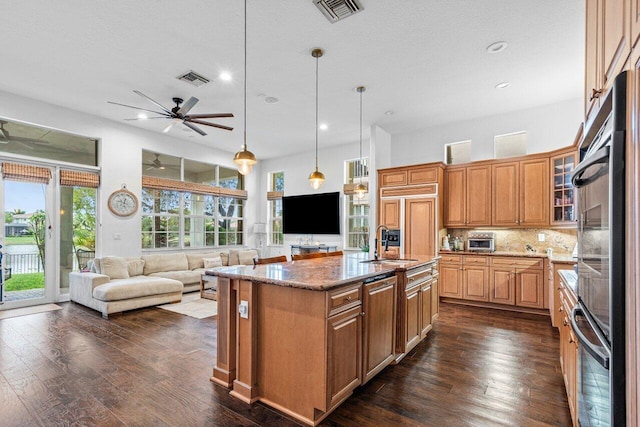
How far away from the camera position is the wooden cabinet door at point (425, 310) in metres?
3.45

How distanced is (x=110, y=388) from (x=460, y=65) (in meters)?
4.88

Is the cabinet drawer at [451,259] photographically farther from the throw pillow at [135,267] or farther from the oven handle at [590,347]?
the throw pillow at [135,267]

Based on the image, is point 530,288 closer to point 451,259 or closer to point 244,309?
point 451,259

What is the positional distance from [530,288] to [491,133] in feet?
8.87

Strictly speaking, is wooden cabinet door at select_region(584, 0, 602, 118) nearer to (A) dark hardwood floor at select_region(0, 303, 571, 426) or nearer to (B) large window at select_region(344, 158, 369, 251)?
(A) dark hardwood floor at select_region(0, 303, 571, 426)

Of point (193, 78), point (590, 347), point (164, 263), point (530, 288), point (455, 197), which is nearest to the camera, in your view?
point (590, 347)

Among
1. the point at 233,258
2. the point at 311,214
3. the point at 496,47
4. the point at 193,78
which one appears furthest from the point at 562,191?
the point at 233,258

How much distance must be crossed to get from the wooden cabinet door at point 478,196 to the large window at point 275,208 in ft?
16.5

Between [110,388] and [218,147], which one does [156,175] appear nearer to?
[218,147]

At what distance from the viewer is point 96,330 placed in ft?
12.9

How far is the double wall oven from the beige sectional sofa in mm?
5271

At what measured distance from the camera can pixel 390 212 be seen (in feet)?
19.8

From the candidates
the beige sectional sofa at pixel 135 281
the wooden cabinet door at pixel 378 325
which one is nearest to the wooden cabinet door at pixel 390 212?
the wooden cabinet door at pixel 378 325

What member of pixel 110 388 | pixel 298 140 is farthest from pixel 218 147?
pixel 110 388
